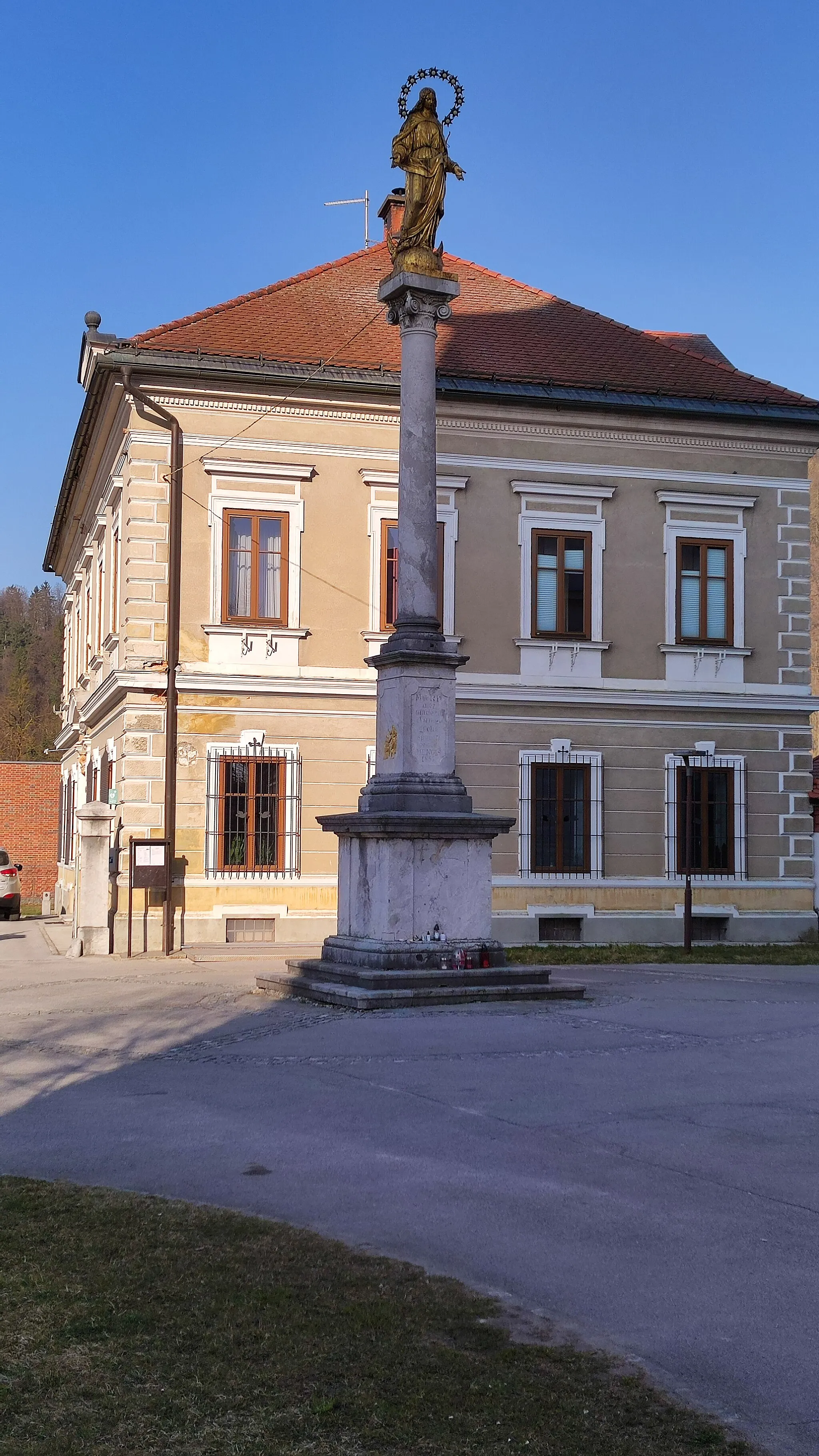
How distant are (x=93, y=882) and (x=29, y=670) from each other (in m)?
72.9

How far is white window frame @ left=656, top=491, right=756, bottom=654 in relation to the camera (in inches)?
985

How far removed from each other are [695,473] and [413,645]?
12036mm

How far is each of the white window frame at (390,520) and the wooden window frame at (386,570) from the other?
23 millimetres

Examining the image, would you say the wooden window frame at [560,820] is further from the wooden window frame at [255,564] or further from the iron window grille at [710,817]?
the wooden window frame at [255,564]

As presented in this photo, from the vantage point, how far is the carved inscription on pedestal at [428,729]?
14.6m

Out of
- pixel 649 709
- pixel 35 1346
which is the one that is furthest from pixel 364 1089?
pixel 649 709

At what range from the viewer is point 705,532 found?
82.8 ft

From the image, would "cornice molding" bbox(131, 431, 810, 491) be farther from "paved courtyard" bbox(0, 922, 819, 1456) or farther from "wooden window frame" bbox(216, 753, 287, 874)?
"paved courtyard" bbox(0, 922, 819, 1456)

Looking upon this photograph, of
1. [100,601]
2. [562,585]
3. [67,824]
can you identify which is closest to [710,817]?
[562,585]

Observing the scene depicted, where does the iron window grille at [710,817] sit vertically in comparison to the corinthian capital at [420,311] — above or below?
below

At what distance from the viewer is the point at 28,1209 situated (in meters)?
6.33

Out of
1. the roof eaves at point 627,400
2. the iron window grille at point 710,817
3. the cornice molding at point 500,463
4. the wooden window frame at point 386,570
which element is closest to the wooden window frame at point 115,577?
the cornice molding at point 500,463

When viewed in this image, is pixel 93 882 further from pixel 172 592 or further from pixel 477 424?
pixel 477 424

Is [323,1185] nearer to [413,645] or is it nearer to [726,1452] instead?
[726,1452]
